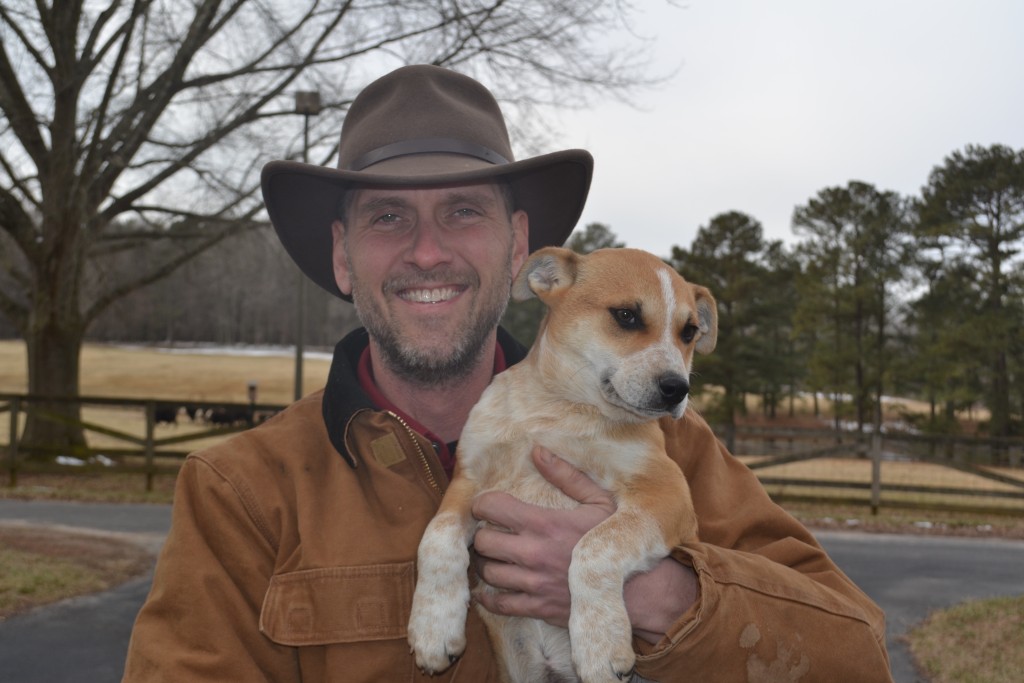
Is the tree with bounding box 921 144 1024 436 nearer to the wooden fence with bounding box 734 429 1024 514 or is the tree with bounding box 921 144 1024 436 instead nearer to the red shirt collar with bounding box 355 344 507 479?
the wooden fence with bounding box 734 429 1024 514

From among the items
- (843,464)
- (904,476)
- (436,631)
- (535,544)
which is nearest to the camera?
(436,631)

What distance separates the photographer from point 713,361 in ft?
113

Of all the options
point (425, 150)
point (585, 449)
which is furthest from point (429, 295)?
point (585, 449)

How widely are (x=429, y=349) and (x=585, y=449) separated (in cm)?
63

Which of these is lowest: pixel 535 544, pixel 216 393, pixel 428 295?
pixel 216 393

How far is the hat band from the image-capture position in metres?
2.93

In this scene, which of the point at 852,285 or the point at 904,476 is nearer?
the point at 904,476

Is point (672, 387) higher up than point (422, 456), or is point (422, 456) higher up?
point (672, 387)

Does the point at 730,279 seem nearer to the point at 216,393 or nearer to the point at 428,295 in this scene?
the point at 216,393

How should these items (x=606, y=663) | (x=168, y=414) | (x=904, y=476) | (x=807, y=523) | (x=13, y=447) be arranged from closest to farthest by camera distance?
(x=606, y=663)
(x=807, y=523)
(x=13, y=447)
(x=904, y=476)
(x=168, y=414)

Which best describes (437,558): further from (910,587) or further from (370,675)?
(910,587)

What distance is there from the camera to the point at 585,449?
2715mm

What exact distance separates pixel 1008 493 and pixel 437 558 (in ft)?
47.7

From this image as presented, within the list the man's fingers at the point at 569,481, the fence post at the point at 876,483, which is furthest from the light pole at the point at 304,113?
the man's fingers at the point at 569,481
